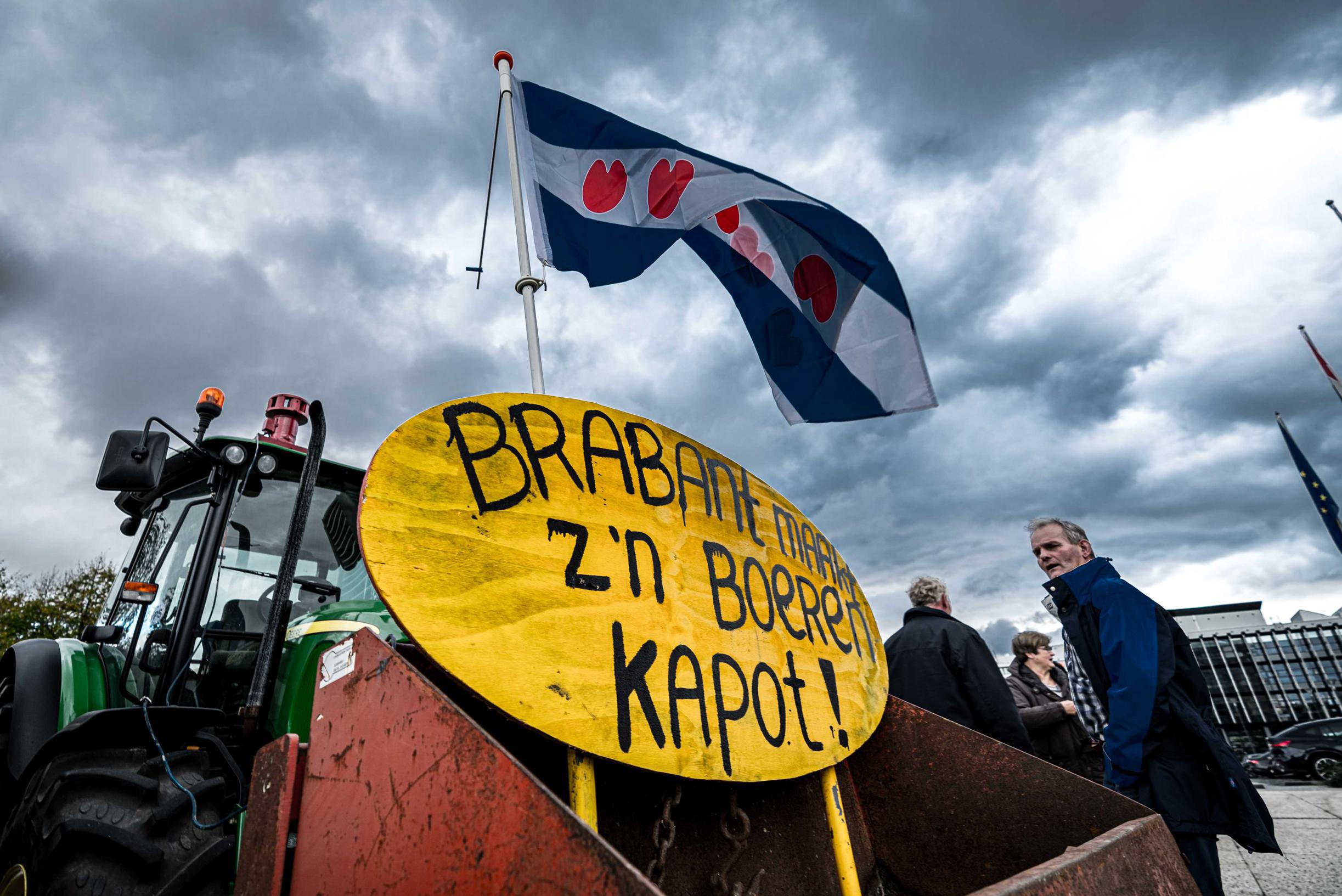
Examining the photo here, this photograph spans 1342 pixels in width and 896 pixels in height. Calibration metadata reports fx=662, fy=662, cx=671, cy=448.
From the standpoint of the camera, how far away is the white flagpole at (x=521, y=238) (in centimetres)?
305

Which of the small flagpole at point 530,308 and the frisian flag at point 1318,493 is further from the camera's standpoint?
the frisian flag at point 1318,493

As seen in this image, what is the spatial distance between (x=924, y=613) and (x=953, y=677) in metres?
0.37

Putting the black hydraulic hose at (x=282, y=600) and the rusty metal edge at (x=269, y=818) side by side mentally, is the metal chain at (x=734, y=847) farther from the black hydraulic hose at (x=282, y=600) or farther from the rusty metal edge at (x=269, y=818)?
the black hydraulic hose at (x=282, y=600)

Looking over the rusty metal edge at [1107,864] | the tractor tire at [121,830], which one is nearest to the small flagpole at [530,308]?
the rusty metal edge at [1107,864]

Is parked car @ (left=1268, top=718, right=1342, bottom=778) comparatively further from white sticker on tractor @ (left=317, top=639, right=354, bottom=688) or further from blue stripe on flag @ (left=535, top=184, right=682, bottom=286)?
white sticker on tractor @ (left=317, top=639, right=354, bottom=688)

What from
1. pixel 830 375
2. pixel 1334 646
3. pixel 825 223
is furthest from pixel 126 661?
pixel 1334 646

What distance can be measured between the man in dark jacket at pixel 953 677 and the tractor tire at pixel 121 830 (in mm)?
2496

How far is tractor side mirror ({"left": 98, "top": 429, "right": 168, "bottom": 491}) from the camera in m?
2.10

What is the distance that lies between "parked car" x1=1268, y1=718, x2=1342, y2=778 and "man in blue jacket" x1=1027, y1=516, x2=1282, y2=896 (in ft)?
62.4

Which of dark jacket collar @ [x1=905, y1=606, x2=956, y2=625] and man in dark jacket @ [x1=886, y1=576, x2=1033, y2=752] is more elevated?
dark jacket collar @ [x1=905, y1=606, x2=956, y2=625]

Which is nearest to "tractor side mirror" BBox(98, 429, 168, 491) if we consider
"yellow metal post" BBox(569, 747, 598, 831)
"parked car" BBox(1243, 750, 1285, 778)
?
"yellow metal post" BBox(569, 747, 598, 831)

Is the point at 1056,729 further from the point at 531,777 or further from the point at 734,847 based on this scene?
the point at 531,777

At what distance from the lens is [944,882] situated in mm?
1795

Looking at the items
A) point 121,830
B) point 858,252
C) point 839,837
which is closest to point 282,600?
point 121,830
